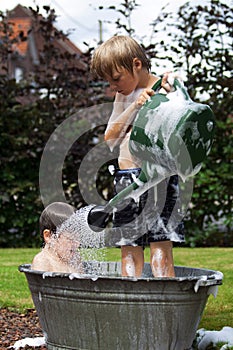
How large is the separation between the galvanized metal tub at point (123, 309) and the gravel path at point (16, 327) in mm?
680

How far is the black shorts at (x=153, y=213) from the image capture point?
249 cm

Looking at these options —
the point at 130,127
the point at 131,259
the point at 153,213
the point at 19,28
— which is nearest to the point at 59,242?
the point at 131,259

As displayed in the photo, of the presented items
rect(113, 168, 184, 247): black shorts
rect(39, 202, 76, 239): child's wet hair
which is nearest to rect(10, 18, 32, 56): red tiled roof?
rect(39, 202, 76, 239): child's wet hair

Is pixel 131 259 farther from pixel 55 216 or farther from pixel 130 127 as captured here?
pixel 130 127

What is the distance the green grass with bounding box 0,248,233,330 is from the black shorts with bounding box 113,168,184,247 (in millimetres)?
879

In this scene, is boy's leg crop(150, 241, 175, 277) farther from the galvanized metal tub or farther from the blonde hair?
the blonde hair

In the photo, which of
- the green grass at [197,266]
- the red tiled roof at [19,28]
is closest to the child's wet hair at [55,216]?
the green grass at [197,266]

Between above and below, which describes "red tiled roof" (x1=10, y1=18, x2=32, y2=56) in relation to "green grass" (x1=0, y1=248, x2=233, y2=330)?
above

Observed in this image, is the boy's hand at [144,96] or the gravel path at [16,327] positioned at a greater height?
the boy's hand at [144,96]

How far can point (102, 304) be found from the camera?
2191 mm

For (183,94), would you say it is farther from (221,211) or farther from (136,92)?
(221,211)

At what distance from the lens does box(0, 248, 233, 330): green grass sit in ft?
11.3

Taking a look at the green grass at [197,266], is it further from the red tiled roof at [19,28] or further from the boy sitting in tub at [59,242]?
the red tiled roof at [19,28]

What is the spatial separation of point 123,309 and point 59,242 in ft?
2.05
